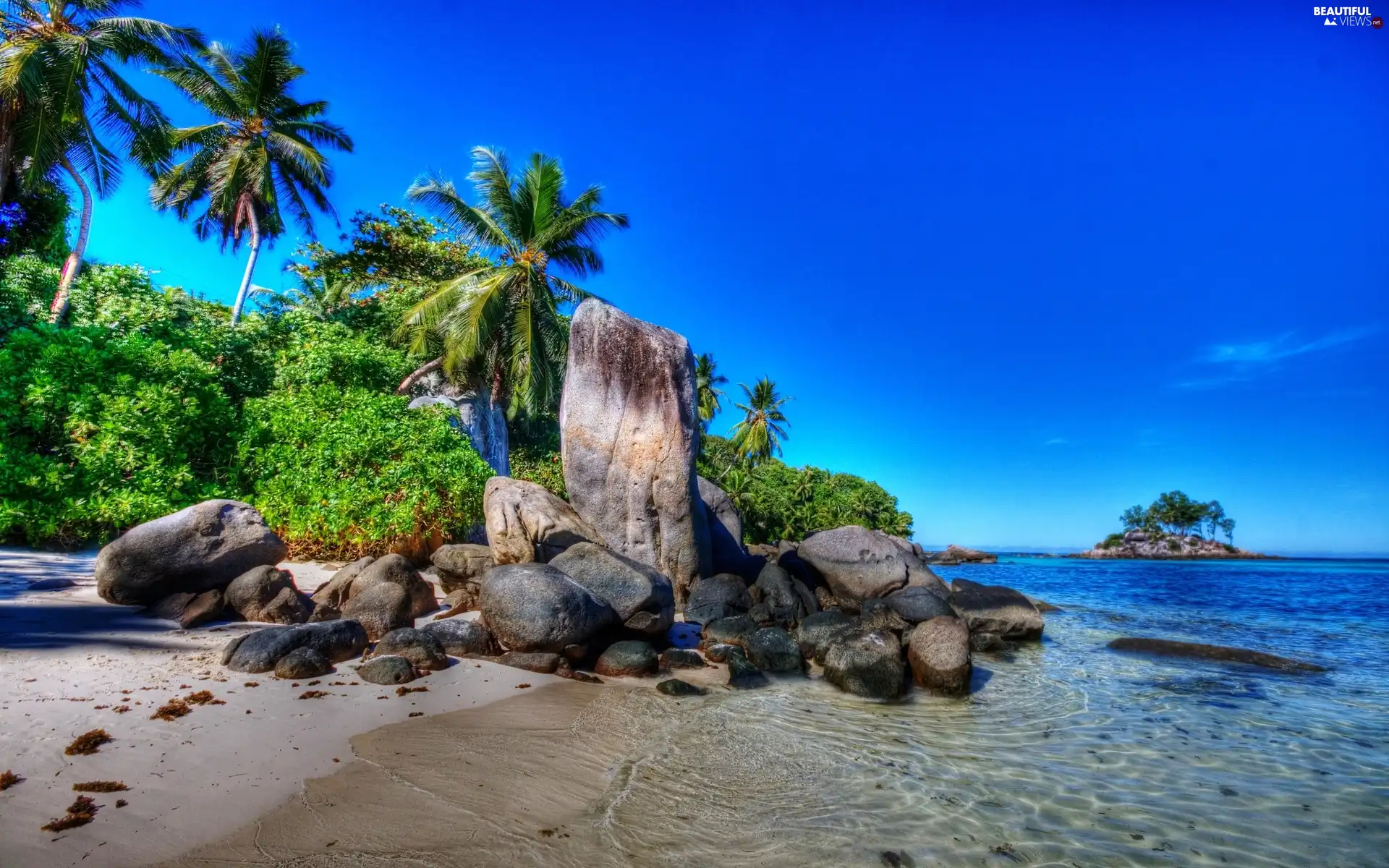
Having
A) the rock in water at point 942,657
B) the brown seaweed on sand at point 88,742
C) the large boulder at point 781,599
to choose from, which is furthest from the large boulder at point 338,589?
the rock in water at point 942,657

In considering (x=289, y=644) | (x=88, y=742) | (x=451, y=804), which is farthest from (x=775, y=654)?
(x=88, y=742)

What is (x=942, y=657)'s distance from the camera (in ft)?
26.1

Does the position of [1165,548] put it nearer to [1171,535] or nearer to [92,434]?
[1171,535]

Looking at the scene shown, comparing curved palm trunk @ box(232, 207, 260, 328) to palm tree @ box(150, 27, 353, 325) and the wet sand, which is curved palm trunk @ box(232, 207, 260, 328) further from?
the wet sand

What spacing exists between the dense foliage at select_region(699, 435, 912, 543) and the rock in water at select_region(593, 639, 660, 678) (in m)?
24.5

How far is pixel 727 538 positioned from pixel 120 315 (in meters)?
14.9

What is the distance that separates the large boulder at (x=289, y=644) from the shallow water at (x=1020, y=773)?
9.57 feet

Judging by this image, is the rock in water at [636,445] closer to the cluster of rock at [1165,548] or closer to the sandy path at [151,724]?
the sandy path at [151,724]

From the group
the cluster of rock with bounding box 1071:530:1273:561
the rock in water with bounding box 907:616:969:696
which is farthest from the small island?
the rock in water with bounding box 907:616:969:696

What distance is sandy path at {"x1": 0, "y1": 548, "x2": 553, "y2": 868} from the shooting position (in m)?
3.18

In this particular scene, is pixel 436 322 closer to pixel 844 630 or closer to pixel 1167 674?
pixel 844 630

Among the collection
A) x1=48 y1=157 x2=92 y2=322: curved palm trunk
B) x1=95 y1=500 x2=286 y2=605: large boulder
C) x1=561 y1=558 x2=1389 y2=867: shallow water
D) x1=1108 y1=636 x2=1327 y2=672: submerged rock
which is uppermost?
x1=48 y1=157 x2=92 y2=322: curved palm trunk

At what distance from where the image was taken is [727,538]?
650 inches

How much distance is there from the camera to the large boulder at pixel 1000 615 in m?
12.2
